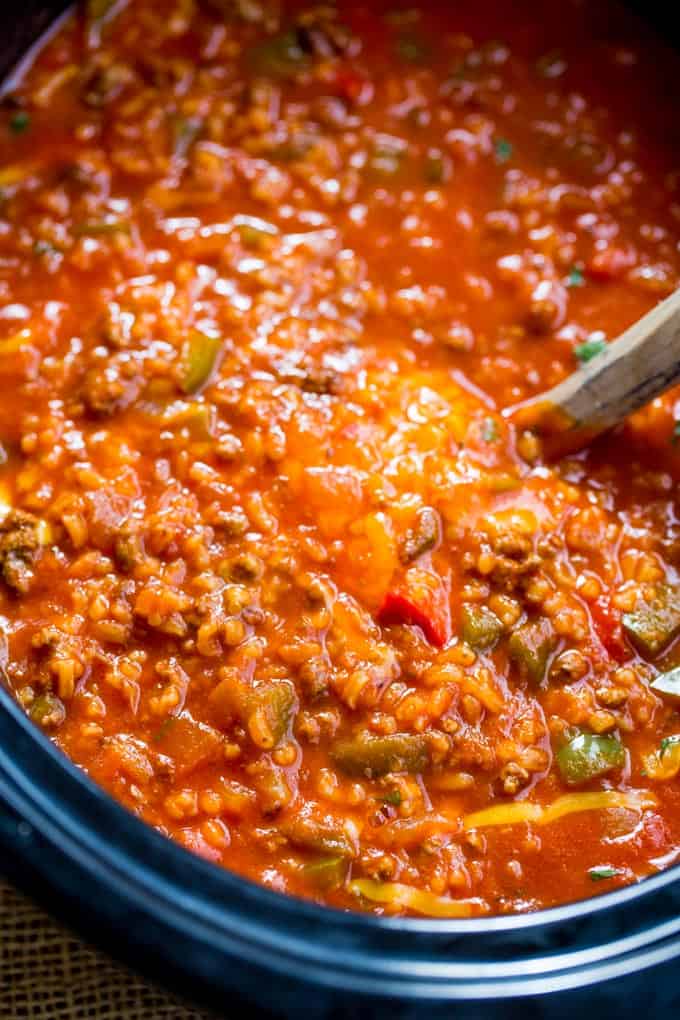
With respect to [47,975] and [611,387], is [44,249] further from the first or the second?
[47,975]

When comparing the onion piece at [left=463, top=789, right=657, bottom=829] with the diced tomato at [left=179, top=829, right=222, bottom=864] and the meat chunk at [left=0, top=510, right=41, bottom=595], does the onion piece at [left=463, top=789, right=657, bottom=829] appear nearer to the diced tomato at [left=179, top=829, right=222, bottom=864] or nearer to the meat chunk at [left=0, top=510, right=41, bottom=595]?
the diced tomato at [left=179, top=829, right=222, bottom=864]

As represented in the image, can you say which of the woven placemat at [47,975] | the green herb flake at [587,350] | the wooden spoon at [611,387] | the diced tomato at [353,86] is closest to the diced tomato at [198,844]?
the woven placemat at [47,975]

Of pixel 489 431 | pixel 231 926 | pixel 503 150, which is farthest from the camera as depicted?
pixel 503 150

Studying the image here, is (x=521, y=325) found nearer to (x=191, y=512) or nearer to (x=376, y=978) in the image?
(x=191, y=512)

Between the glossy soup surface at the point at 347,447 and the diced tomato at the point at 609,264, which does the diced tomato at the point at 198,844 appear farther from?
the diced tomato at the point at 609,264

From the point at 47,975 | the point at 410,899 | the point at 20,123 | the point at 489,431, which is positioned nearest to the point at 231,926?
the point at 410,899
